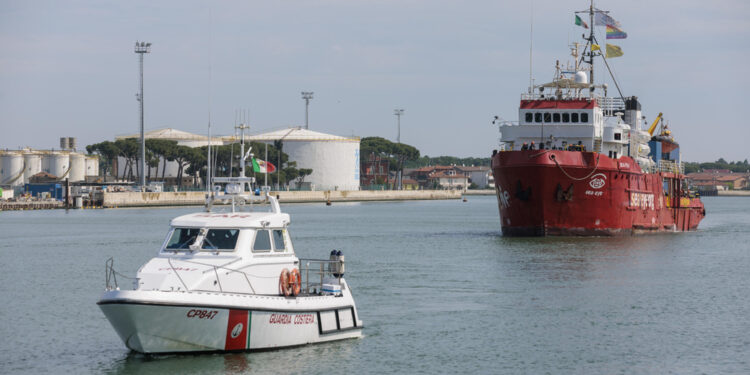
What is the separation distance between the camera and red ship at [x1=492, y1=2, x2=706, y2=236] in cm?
5719

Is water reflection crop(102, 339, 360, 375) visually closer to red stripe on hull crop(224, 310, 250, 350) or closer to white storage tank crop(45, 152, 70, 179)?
red stripe on hull crop(224, 310, 250, 350)

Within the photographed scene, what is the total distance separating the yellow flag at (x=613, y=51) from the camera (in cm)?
7444

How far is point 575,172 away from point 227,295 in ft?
124

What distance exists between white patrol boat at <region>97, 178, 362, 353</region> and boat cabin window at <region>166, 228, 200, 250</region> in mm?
25

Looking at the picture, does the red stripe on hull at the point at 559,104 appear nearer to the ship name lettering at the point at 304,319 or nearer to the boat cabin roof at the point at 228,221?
the boat cabin roof at the point at 228,221

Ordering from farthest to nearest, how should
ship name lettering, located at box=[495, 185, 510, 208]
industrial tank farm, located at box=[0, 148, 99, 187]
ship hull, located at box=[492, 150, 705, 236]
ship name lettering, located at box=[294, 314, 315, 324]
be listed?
industrial tank farm, located at box=[0, 148, 99, 187] → ship name lettering, located at box=[495, 185, 510, 208] → ship hull, located at box=[492, 150, 705, 236] → ship name lettering, located at box=[294, 314, 315, 324]

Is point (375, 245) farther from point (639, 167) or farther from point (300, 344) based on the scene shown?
point (300, 344)

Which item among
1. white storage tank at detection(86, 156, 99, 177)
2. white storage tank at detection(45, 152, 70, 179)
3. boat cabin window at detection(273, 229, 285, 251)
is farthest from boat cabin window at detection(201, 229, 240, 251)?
white storage tank at detection(86, 156, 99, 177)

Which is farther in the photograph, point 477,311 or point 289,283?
point 477,311

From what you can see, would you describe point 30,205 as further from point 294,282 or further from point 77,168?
point 294,282

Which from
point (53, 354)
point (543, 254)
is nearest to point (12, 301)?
point (53, 354)

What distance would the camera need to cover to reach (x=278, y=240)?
25.1 m

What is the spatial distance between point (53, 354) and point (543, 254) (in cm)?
3119

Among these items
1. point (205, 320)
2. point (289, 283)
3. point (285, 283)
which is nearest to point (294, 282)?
point (289, 283)
